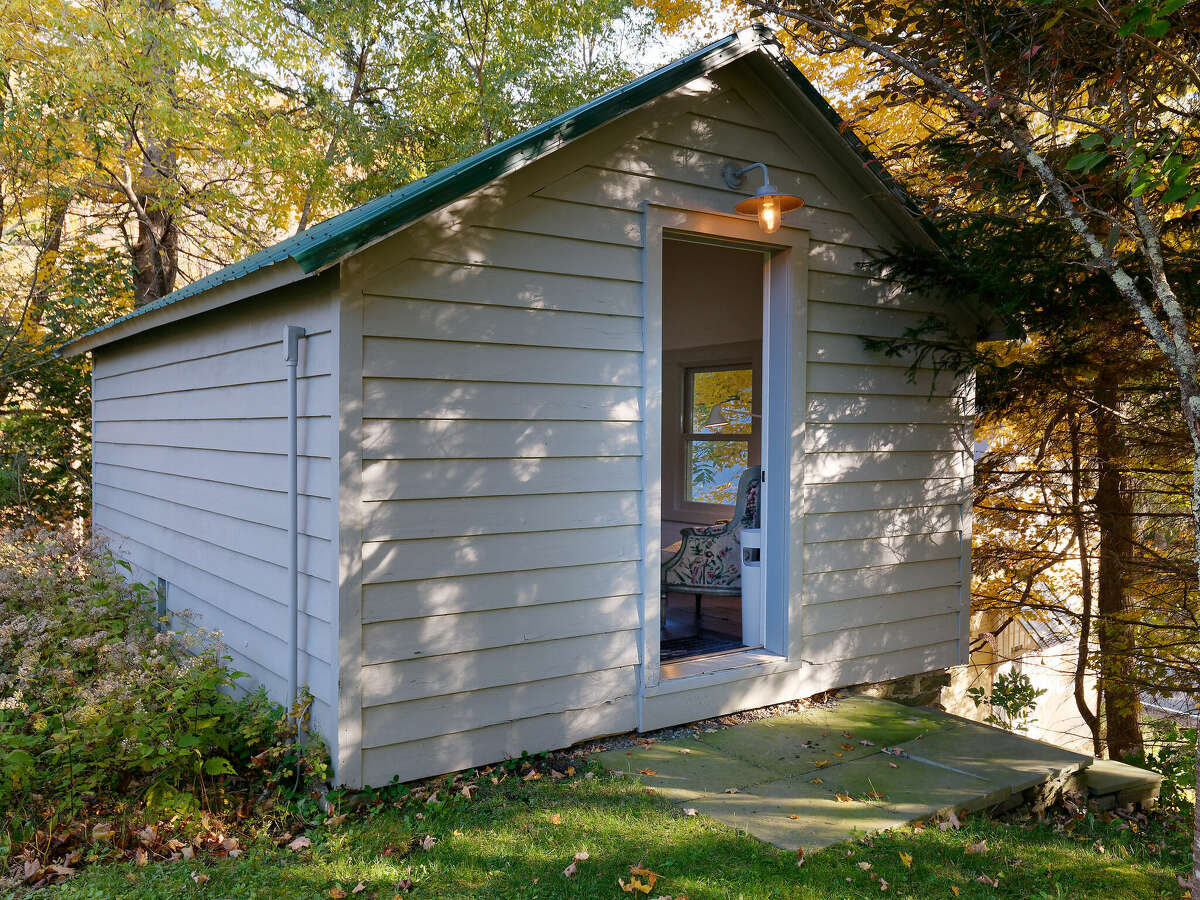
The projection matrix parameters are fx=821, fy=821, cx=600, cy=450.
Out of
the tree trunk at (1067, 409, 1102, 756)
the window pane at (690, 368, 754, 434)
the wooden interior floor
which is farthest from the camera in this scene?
the window pane at (690, 368, 754, 434)

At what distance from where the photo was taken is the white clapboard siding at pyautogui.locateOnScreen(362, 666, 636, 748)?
3.78 m

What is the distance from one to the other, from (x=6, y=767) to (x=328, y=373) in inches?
90.1

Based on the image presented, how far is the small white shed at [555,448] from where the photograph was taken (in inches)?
149

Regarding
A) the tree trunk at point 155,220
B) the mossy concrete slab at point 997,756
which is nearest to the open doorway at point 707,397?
the mossy concrete slab at point 997,756

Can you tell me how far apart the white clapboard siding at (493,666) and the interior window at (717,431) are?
387 cm

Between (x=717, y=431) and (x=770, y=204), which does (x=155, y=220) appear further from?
(x=770, y=204)

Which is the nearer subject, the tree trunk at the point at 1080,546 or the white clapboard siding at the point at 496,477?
the white clapboard siding at the point at 496,477

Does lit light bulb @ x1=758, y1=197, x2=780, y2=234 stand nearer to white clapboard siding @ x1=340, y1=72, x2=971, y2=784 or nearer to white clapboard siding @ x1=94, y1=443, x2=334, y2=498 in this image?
white clapboard siding @ x1=340, y1=72, x2=971, y2=784

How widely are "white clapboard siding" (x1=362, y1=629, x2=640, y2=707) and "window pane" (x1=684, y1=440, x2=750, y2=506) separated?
12.6 ft

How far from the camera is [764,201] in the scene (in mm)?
4473

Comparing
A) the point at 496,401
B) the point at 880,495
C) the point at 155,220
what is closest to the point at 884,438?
the point at 880,495

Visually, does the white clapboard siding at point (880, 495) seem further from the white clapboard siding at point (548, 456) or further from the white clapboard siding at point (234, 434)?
the white clapboard siding at point (234, 434)

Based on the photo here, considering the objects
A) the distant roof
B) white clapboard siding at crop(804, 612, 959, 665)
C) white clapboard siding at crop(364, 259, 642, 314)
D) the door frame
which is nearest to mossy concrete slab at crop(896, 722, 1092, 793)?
white clapboard siding at crop(804, 612, 959, 665)

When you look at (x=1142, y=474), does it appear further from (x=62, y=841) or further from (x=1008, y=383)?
(x=62, y=841)
